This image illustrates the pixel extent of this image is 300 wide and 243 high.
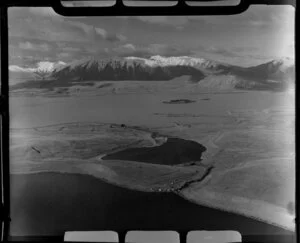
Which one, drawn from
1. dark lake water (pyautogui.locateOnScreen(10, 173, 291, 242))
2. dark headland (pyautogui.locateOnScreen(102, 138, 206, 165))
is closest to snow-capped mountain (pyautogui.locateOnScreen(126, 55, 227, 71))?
dark headland (pyautogui.locateOnScreen(102, 138, 206, 165))

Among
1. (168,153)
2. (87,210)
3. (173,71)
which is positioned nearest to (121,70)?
(173,71)

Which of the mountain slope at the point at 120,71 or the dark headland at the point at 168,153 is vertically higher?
the mountain slope at the point at 120,71

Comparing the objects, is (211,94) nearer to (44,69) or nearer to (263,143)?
(263,143)

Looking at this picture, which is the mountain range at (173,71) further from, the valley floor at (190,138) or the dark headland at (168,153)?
the dark headland at (168,153)

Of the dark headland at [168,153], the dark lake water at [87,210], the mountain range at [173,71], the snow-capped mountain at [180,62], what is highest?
the snow-capped mountain at [180,62]

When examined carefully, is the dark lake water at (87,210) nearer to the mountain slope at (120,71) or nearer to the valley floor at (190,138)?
the valley floor at (190,138)

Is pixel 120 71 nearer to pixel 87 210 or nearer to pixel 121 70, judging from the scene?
pixel 121 70

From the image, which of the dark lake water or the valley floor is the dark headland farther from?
the dark lake water

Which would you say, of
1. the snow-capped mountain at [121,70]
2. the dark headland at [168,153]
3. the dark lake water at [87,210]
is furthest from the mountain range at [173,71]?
the dark lake water at [87,210]
